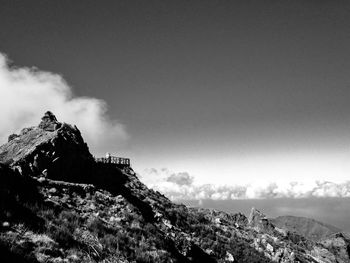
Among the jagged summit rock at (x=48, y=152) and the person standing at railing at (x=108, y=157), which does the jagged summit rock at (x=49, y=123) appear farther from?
the person standing at railing at (x=108, y=157)

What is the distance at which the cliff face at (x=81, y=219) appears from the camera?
43.6 ft

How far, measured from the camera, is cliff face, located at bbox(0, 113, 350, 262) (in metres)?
13.3

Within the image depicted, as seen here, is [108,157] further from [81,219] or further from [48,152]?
[81,219]

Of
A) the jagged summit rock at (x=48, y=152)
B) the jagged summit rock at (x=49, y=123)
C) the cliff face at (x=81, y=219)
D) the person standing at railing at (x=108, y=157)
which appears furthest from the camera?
the person standing at railing at (x=108, y=157)

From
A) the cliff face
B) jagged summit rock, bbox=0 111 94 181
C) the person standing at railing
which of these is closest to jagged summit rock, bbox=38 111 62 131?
jagged summit rock, bbox=0 111 94 181

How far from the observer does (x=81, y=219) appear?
17562 millimetres

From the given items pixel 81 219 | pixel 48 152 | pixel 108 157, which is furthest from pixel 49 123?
pixel 81 219

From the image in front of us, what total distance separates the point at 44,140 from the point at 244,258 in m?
25.6

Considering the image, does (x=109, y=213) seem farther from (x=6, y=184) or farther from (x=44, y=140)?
(x=44, y=140)

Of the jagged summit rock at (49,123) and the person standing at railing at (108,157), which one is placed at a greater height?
the jagged summit rock at (49,123)

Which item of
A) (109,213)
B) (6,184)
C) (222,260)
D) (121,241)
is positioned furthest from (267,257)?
(6,184)

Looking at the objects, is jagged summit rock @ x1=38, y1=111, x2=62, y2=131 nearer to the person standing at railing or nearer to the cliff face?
the cliff face

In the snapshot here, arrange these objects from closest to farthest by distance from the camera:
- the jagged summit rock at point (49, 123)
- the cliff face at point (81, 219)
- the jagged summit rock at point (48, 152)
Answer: the cliff face at point (81, 219) < the jagged summit rock at point (48, 152) < the jagged summit rock at point (49, 123)

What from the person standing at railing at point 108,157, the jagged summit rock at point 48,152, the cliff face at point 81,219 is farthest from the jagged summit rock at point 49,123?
the person standing at railing at point 108,157
